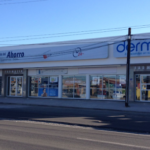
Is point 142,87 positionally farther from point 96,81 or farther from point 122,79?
point 96,81

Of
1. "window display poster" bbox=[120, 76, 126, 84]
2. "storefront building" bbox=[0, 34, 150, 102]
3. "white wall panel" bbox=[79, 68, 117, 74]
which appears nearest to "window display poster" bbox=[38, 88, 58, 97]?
"storefront building" bbox=[0, 34, 150, 102]

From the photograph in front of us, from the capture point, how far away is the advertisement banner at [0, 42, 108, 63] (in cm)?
2123

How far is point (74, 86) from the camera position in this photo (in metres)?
23.2

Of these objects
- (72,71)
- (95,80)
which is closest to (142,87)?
(95,80)

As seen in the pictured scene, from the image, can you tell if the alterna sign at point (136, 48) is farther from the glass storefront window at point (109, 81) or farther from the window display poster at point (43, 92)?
the window display poster at point (43, 92)

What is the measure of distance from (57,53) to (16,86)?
746 centimetres

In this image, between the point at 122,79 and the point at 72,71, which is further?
the point at 72,71

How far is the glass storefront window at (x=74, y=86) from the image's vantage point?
895 inches

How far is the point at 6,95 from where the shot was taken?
26641 millimetres

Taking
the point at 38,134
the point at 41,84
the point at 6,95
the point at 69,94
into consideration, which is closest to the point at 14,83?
the point at 6,95

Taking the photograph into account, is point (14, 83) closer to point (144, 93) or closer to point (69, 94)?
point (69, 94)

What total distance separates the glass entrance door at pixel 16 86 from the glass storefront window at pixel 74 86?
6028 mm

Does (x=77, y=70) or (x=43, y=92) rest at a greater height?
(x=77, y=70)

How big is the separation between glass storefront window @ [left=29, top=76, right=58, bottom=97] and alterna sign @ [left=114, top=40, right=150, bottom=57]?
7905mm
